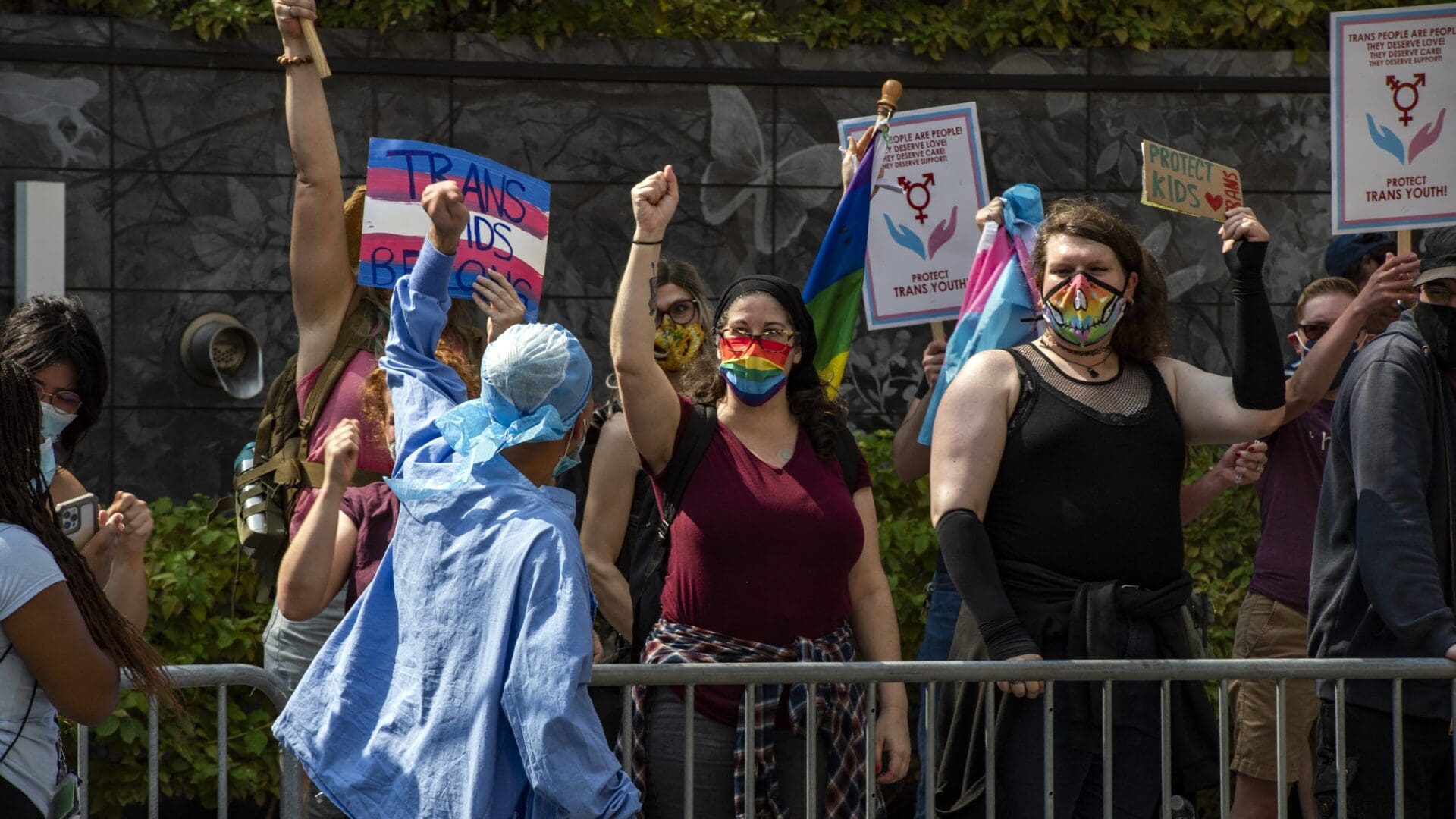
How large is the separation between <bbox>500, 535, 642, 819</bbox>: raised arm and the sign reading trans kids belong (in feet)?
12.2

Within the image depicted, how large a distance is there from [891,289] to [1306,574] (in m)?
1.80

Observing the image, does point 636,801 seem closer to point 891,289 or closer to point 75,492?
point 75,492

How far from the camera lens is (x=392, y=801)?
3.50m

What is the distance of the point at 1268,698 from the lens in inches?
251

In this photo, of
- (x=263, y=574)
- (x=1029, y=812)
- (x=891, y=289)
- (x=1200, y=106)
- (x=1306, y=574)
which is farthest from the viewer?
(x=1200, y=106)

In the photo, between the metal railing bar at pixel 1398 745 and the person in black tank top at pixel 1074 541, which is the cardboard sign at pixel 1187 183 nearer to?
the person in black tank top at pixel 1074 541

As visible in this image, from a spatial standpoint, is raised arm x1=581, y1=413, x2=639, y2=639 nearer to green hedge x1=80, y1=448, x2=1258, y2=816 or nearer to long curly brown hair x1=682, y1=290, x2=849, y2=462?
long curly brown hair x1=682, y1=290, x2=849, y2=462

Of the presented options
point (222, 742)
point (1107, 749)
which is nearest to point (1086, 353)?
point (1107, 749)

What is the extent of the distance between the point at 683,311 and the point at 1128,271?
160cm

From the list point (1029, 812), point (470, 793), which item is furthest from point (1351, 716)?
point (470, 793)

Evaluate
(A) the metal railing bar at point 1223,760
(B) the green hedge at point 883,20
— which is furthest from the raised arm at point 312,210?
(B) the green hedge at point 883,20

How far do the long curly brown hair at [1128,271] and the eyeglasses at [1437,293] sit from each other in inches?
28.8

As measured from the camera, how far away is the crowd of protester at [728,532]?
3.49 meters

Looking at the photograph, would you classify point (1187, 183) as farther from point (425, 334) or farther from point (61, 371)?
point (61, 371)
